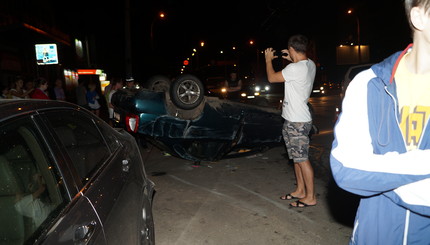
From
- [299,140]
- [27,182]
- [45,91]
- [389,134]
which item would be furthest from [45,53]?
[389,134]

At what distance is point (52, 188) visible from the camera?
1.57m

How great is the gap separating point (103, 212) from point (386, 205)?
1355 millimetres

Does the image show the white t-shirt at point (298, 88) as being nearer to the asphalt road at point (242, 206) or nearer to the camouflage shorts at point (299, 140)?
Answer: the camouflage shorts at point (299, 140)

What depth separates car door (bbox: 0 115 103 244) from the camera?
1.33 metres

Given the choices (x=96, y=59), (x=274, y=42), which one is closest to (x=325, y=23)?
(x=274, y=42)

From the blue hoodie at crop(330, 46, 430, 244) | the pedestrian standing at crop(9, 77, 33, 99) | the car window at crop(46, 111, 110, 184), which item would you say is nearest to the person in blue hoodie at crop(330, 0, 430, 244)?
the blue hoodie at crop(330, 46, 430, 244)

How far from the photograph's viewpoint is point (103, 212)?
1.70 m

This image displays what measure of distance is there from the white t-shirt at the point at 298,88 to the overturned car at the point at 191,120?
1.72 m

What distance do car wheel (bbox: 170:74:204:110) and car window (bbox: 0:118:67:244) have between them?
11.9ft

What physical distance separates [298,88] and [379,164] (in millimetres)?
2672

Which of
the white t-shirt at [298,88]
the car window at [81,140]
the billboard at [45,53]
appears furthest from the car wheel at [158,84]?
the billboard at [45,53]

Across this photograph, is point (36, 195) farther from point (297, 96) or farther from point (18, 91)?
point (18, 91)

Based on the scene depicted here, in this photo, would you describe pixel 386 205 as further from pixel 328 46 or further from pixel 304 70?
pixel 328 46

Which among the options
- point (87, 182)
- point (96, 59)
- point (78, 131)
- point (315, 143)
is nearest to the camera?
point (87, 182)
